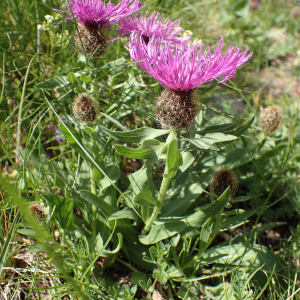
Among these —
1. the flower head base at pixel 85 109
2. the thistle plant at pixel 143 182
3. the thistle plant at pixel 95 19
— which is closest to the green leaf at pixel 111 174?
the thistle plant at pixel 143 182

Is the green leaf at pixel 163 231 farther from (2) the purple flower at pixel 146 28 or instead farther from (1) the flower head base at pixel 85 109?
(2) the purple flower at pixel 146 28

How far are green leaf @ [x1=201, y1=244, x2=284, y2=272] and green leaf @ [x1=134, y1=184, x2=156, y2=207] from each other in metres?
0.53

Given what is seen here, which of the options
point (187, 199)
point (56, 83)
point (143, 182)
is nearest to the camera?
point (143, 182)

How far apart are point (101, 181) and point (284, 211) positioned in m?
1.46

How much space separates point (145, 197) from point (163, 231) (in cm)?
28

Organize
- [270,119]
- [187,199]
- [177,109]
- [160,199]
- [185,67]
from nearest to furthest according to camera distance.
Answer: [185,67]
[177,109]
[160,199]
[187,199]
[270,119]

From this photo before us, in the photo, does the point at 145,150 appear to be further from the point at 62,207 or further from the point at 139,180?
the point at 62,207

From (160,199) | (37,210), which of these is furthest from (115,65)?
(37,210)

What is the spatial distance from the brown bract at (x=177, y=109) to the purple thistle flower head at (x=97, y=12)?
0.57 m

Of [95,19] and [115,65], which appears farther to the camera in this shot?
[115,65]

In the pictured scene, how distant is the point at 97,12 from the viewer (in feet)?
5.65

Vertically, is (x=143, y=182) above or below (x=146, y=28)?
below

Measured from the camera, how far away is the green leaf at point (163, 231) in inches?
66.8

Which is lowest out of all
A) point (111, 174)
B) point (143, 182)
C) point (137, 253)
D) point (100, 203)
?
point (137, 253)
